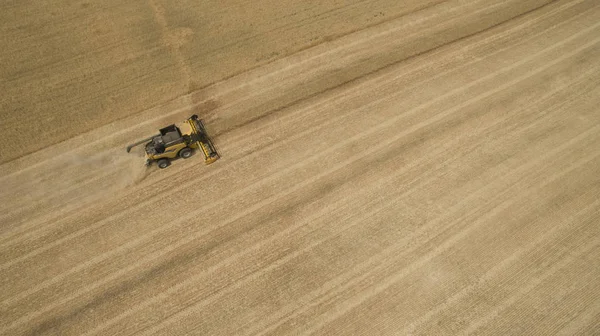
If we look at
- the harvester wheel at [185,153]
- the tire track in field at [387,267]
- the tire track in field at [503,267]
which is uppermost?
the harvester wheel at [185,153]

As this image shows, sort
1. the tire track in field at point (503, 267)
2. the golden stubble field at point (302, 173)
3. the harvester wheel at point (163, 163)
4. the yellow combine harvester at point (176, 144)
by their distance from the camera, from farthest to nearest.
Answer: the harvester wheel at point (163, 163)
the yellow combine harvester at point (176, 144)
the golden stubble field at point (302, 173)
the tire track in field at point (503, 267)

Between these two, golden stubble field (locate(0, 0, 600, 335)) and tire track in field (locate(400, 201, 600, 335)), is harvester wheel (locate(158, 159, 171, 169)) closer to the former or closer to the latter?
golden stubble field (locate(0, 0, 600, 335))

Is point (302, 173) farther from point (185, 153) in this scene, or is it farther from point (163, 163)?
point (163, 163)

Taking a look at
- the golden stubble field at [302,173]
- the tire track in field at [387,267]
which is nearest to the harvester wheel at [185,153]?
the golden stubble field at [302,173]

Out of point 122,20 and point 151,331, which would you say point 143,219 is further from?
point 122,20

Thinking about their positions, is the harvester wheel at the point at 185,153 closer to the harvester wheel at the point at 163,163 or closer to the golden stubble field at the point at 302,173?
the golden stubble field at the point at 302,173

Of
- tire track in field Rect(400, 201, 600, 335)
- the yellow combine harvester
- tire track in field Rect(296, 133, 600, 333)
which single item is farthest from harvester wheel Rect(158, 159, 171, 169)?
tire track in field Rect(400, 201, 600, 335)
